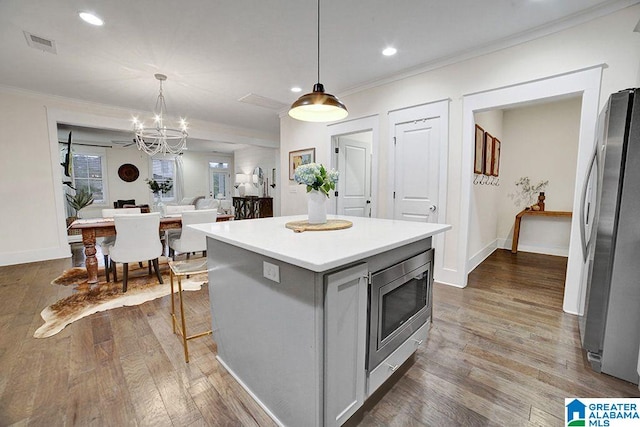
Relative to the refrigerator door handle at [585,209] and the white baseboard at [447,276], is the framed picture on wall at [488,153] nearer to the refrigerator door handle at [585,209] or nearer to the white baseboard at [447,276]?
the white baseboard at [447,276]

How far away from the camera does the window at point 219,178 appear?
33.3 feet

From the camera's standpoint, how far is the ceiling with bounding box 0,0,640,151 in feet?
7.14

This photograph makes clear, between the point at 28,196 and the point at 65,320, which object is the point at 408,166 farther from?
the point at 28,196

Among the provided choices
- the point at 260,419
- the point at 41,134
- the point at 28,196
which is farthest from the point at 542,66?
the point at 28,196

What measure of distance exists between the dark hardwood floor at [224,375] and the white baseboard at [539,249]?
104 inches

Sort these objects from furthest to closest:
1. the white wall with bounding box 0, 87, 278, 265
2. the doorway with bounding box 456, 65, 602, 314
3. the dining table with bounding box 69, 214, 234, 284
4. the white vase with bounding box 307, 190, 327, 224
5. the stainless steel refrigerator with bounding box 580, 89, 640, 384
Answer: the white wall with bounding box 0, 87, 278, 265 → the dining table with bounding box 69, 214, 234, 284 → the doorway with bounding box 456, 65, 602, 314 → the white vase with bounding box 307, 190, 327, 224 → the stainless steel refrigerator with bounding box 580, 89, 640, 384

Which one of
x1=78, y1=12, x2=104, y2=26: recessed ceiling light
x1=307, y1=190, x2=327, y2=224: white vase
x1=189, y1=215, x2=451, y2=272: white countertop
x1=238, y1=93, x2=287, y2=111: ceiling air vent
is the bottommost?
x1=189, y1=215, x2=451, y2=272: white countertop

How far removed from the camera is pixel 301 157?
478 cm

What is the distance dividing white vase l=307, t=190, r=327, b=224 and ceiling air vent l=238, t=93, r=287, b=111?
3.05 meters

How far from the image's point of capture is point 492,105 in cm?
279

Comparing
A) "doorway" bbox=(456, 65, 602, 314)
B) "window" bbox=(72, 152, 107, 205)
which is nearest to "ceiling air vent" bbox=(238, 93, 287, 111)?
"doorway" bbox=(456, 65, 602, 314)

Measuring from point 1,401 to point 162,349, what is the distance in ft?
2.54

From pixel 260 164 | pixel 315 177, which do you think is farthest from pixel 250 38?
pixel 260 164

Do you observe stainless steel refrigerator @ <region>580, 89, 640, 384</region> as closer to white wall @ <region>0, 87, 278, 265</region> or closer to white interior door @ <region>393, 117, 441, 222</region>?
white interior door @ <region>393, 117, 441, 222</region>
